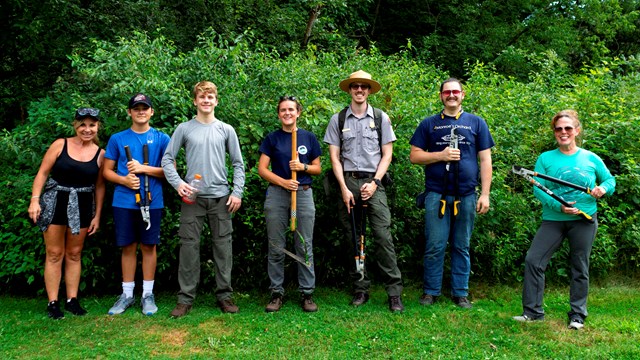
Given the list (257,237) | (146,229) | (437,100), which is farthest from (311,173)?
(437,100)

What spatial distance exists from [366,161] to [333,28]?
966 centimetres

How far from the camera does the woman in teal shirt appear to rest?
4.61 metres

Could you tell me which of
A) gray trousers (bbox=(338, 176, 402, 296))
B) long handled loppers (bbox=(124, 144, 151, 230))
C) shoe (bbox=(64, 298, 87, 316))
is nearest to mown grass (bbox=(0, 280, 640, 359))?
shoe (bbox=(64, 298, 87, 316))

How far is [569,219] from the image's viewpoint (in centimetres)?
462

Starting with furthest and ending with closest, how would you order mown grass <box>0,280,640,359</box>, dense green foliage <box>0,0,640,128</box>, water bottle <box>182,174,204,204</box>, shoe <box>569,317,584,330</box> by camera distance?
dense green foliage <box>0,0,640,128</box> → water bottle <box>182,174,204,204</box> → shoe <box>569,317,584,330</box> → mown grass <box>0,280,640,359</box>

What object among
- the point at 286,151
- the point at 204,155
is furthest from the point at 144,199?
the point at 286,151

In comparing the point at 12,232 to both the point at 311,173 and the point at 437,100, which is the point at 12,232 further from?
the point at 437,100

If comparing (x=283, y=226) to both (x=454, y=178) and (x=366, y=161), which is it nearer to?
(x=366, y=161)

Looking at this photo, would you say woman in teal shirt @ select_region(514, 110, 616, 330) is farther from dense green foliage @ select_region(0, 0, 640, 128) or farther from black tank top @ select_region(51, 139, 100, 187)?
dense green foliage @ select_region(0, 0, 640, 128)

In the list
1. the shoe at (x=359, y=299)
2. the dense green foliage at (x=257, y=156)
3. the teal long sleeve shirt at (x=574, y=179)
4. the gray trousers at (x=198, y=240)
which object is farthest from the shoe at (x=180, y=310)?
the teal long sleeve shirt at (x=574, y=179)

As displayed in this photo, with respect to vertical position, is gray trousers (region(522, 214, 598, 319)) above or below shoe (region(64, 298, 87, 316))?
above

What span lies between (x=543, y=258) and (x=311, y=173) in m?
2.11

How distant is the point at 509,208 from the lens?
608 cm

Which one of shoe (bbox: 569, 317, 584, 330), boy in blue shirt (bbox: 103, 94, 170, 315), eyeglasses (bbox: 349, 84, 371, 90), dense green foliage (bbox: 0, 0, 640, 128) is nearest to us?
shoe (bbox: 569, 317, 584, 330)
